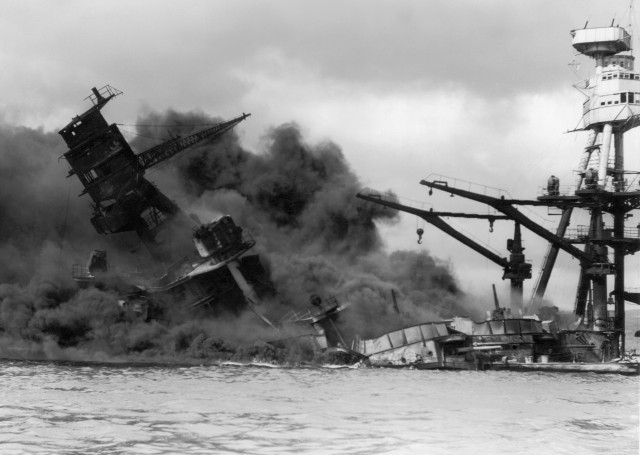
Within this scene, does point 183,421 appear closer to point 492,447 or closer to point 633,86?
point 492,447

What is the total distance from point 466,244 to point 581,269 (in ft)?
41.3

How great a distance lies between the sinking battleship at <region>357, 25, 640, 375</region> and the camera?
228 feet

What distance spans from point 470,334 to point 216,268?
69.2ft

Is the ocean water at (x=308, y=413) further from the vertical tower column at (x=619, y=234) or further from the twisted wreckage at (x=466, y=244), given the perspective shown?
the vertical tower column at (x=619, y=234)

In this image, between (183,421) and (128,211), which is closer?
(183,421)

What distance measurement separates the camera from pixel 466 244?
87500 millimetres

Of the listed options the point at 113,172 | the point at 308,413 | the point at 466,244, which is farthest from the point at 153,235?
the point at 308,413

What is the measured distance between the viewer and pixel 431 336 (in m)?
70.0

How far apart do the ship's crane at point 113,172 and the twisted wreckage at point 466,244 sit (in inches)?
3.6

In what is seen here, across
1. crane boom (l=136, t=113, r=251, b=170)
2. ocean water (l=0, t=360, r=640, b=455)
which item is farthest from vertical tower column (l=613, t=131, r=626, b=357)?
crane boom (l=136, t=113, r=251, b=170)

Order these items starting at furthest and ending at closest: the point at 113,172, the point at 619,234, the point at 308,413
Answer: the point at 619,234, the point at 113,172, the point at 308,413

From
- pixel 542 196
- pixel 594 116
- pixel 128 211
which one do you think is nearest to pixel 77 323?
pixel 128 211

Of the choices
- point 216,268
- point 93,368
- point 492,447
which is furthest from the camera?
point 216,268

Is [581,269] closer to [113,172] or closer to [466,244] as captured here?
[466,244]
